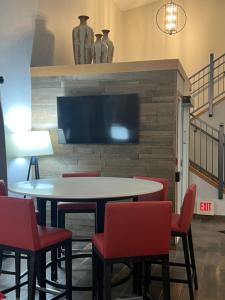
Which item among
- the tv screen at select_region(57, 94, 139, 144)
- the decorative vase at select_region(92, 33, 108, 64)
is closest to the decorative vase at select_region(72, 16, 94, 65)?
the decorative vase at select_region(92, 33, 108, 64)

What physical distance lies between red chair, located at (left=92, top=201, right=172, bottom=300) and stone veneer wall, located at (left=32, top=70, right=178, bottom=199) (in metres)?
1.98

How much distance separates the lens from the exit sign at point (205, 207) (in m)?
6.03

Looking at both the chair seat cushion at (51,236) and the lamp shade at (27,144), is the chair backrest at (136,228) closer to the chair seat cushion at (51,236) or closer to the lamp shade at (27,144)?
the chair seat cushion at (51,236)

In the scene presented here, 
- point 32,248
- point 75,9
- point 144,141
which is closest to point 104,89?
point 144,141

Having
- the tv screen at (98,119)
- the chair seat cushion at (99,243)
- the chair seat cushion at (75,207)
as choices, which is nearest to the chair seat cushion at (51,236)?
the chair seat cushion at (99,243)

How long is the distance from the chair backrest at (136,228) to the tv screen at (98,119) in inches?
83.4

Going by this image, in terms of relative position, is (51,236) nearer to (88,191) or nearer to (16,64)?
(88,191)

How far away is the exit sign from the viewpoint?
6.03 metres

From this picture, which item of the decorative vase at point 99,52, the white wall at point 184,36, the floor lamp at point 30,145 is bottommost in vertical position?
the floor lamp at point 30,145

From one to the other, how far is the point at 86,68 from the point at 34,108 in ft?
2.95

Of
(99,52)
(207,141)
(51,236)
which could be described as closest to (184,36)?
(207,141)

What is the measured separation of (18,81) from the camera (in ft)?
14.9

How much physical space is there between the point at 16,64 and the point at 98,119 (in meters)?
1.22

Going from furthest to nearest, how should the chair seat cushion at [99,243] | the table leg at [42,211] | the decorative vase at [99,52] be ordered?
the decorative vase at [99,52], the table leg at [42,211], the chair seat cushion at [99,243]
